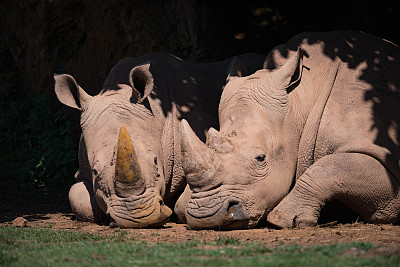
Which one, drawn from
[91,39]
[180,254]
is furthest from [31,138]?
[180,254]

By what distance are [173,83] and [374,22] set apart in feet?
12.0

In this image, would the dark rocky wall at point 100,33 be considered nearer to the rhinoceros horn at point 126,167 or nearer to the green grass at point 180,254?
the rhinoceros horn at point 126,167

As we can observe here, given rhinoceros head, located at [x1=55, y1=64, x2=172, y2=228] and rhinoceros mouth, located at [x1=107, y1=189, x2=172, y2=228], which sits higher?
rhinoceros head, located at [x1=55, y1=64, x2=172, y2=228]

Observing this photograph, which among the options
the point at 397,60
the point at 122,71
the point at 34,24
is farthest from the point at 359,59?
the point at 34,24

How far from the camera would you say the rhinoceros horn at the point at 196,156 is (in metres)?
6.63

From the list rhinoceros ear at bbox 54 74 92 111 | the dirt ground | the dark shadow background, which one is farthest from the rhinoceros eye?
the dark shadow background

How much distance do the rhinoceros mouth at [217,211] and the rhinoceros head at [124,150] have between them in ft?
1.52

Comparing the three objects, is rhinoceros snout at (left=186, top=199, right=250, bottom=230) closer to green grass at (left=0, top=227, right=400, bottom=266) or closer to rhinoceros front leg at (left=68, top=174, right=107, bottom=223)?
green grass at (left=0, top=227, right=400, bottom=266)

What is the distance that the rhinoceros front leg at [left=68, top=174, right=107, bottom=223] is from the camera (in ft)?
25.4

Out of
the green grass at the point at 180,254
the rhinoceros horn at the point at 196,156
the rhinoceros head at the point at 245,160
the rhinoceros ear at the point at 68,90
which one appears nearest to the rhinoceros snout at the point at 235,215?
the rhinoceros head at the point at 245,160

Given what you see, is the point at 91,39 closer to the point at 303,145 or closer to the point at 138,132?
the point at 138,132

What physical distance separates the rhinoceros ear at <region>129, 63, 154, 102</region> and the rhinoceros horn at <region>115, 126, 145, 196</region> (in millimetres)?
982

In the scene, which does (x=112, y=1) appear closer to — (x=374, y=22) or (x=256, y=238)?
(x=374, y=22)

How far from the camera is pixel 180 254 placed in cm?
537
